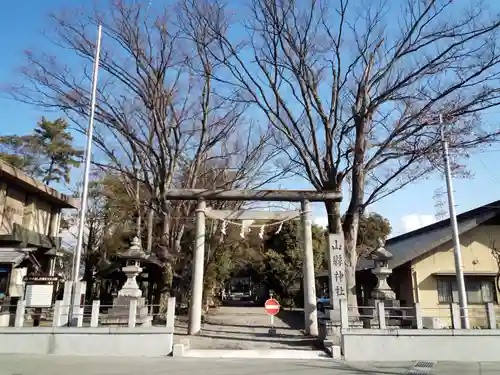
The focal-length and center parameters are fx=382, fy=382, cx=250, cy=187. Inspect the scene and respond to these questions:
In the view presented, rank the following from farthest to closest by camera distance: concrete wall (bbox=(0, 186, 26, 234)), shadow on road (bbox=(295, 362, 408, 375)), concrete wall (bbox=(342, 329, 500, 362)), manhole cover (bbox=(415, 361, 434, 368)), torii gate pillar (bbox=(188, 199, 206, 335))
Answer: concrete wall (bbox=(0, 186, 26, 234))
torii gate pillar (bbox=(188, 199, 206, 335))
concrete wall (bbox=(342, 329, 500, 362))
manhole cover (bbox=(415, 361, 434, 368))
shadow on road (bbox=(295, 362, 408, 375))

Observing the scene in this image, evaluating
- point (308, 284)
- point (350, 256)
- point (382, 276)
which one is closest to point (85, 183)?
point (308, 284)

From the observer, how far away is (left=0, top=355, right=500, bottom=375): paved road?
907cm

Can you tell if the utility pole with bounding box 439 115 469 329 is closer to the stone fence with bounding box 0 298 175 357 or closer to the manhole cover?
the manhole cover

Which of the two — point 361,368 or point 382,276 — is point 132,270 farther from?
point 382,276

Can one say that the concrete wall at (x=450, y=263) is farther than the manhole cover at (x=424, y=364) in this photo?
Yes

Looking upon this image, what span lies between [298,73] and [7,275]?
45.2 ft

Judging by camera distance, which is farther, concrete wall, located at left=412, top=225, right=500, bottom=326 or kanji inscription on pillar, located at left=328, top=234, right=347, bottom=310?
concrete wall, located at left=412, top=225, right=500, bottom=326

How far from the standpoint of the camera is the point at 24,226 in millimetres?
18672

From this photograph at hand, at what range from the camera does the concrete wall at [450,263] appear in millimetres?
17672

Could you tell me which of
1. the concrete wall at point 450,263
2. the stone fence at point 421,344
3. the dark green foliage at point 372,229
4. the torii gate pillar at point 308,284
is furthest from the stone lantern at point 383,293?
the dark green foliage at point 372,229

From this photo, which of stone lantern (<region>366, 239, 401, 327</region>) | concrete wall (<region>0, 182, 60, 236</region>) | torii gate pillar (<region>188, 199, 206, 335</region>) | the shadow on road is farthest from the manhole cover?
concrete wall (<region>0, 182, 60, 236</region>)

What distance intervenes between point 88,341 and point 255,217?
298 inches

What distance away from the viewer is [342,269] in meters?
13.8

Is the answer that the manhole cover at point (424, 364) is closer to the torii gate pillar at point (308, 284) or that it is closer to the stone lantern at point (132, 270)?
the torii gate pillar at point (308, 284)
